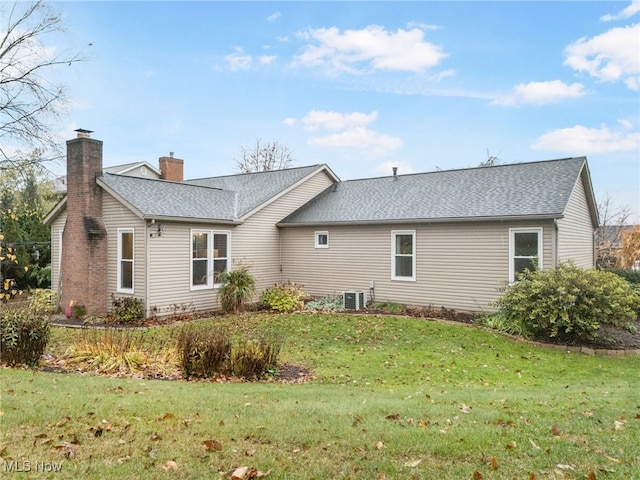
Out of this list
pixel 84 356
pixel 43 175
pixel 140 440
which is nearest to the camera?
pixel 140 440

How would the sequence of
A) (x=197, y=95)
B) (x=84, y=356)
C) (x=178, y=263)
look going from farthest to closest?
1. (x=197, y=95)
2. (x=178, y=263)
3. (x=84, y=356)

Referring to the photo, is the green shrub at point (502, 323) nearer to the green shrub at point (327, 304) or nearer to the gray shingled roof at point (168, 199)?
the green shrub at point (327, 304)

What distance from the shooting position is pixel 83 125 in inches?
563

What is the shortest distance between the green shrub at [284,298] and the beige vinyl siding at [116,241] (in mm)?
4210

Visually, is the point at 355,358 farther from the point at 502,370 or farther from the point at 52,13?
the point at 52,13

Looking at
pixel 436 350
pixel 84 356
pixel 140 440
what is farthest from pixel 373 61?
pixel 140 440

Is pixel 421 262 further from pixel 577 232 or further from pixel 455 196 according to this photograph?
pixel 577 232

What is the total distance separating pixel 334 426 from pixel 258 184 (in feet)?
52.2

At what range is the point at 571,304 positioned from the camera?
10.6 metres

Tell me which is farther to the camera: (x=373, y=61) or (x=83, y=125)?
(x=373, y=61)

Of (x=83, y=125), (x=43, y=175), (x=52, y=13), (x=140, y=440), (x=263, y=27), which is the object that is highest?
(x=263, y=27)

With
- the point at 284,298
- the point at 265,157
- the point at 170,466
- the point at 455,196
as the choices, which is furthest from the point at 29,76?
the point at 265,157

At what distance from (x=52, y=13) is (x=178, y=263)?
24.4 feet

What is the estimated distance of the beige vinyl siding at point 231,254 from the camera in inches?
541
